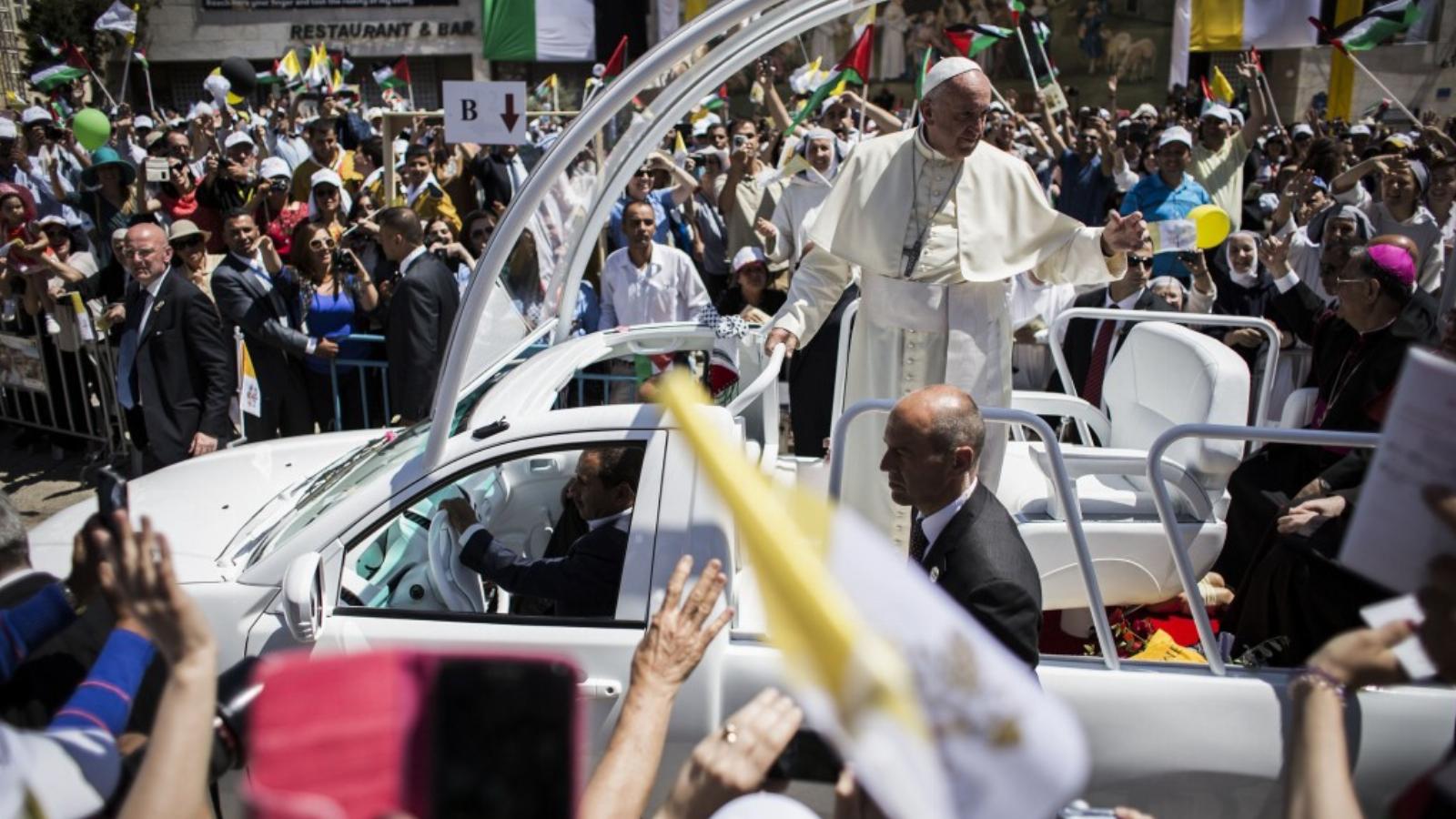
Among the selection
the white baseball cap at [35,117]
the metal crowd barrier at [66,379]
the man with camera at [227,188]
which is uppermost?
the white baseball cap at [35,117]

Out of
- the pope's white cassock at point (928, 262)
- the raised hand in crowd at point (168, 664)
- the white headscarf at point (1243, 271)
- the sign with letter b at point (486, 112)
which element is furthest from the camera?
the sign with letter b at point (486, 112)

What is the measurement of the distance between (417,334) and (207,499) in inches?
80.1

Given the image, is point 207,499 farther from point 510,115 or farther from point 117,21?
point 117,21

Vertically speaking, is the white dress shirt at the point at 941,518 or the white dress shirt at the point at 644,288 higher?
the white dress shirt at the point at 644,288

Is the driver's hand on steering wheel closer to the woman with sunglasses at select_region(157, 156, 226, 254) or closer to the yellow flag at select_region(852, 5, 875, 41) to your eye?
the yellow flag at select_region(852, 5, 875, 41)

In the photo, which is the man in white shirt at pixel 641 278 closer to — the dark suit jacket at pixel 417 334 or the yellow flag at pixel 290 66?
the dark suit jacket at pixel 417 334

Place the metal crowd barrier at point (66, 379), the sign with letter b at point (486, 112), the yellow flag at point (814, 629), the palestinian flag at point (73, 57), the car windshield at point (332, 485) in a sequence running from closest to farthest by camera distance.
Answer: the yellow flag at point (814, 629) → the car windshield at point (332, 485) → the metal crowd barrier at point (66, 379) → the sign with letter b at point (486, 112) → the palestinian flag at point (73, 57)

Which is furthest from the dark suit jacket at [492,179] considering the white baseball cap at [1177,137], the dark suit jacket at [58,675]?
the dark suit jacket at [58,675]

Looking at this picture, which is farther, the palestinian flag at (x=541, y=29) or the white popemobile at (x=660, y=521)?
the palestinian flag at (x=541, y=29)

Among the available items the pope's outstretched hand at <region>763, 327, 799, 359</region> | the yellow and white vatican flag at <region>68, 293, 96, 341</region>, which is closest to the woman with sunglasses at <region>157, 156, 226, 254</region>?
the yellow and white vatican flag at <region>68, 293, 96, 341</region>

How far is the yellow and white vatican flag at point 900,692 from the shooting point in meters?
1.04

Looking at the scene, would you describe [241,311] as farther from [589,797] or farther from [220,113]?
[220,113]

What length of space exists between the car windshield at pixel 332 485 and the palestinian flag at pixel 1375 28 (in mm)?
9107

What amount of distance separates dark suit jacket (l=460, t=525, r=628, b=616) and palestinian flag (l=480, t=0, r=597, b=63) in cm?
3061
